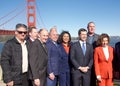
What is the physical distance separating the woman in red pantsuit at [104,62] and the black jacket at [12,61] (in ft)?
4.73

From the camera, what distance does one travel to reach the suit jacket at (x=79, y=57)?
14.3 feet

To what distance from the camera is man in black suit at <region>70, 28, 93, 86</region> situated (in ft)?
14.2

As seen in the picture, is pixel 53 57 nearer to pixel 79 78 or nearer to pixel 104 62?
pixel 79 78

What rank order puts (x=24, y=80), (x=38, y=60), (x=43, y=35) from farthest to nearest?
(x=43, y=35), (x=38, y=60), (x=24, y=80)

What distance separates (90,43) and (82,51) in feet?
1.35

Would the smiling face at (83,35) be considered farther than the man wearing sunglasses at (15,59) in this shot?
Yes

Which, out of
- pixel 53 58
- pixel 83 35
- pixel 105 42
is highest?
pixel 83 35

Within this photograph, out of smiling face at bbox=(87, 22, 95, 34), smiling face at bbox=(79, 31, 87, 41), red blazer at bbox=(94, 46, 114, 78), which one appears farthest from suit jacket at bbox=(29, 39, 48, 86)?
smiling face at bbox=(87, 22, 95, 34)

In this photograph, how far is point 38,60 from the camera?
3.93 m

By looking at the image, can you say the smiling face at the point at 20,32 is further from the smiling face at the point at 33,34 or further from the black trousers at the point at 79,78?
the black trousers at the point at 79,78

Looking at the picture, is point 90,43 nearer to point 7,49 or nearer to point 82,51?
point 82,51

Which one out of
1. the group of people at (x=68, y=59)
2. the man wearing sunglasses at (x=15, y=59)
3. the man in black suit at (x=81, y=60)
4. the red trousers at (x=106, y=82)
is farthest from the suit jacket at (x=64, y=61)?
the man wearing sunglasses at (x=15, y=59)

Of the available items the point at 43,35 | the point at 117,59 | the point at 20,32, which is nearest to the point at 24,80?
the point at 20,32

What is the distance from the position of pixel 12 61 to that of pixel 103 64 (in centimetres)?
164
